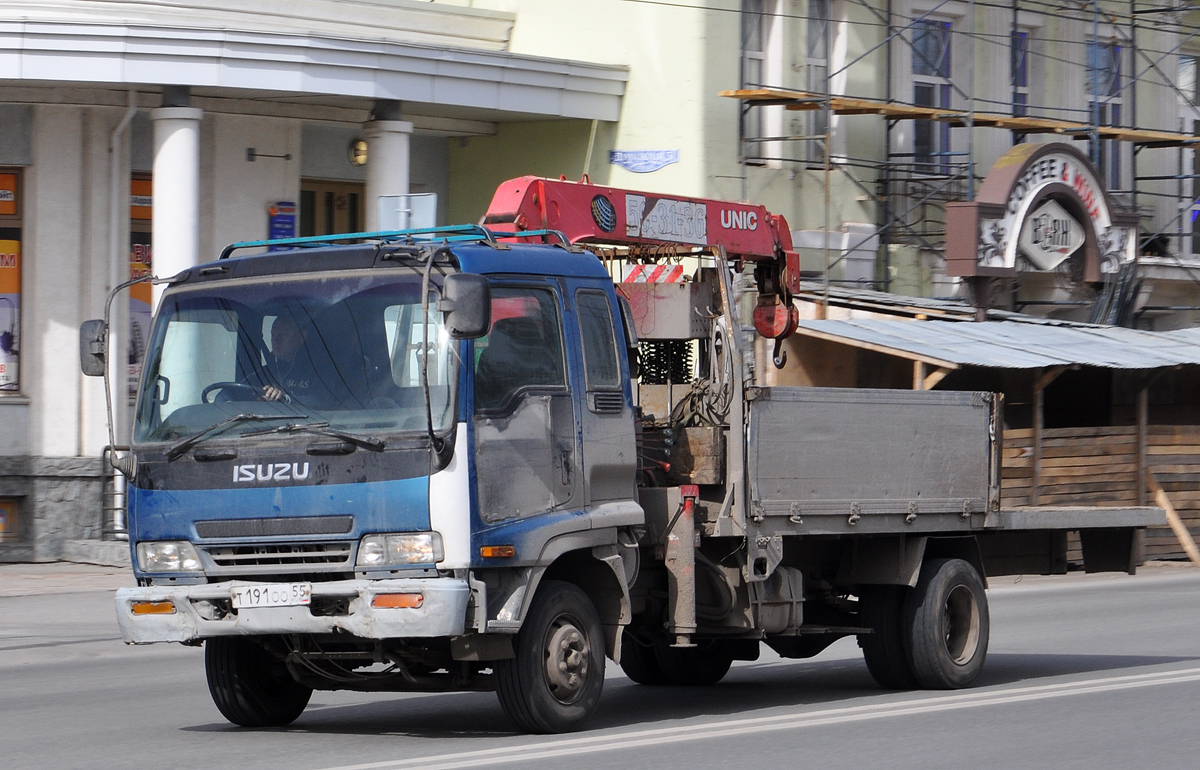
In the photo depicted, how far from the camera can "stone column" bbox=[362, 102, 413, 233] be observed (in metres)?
20.2

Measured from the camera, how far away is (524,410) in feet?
27.3

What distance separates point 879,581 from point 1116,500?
13.2 m

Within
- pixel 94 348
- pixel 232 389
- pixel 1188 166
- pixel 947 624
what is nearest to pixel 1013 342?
pixel 1188 166

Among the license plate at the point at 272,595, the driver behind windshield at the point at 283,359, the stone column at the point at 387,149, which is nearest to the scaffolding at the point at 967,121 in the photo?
the stone column at the point at 387,149

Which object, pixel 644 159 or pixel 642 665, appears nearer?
pixel 642 665

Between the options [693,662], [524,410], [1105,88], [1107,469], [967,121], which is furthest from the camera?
[1105,88]

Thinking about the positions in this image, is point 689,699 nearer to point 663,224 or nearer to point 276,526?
point 663,224

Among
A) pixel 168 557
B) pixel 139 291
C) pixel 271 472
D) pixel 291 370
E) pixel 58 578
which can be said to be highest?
pixel 139 291

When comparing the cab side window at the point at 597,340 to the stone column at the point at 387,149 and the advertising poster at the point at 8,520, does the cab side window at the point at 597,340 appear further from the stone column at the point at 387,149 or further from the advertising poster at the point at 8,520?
the advertising poster at the point at 8,520

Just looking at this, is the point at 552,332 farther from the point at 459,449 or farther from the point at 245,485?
the point at 245,485

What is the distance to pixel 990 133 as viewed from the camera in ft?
84.6

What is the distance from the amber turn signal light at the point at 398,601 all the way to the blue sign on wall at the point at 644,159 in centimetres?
1450

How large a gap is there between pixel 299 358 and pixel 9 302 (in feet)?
40.3

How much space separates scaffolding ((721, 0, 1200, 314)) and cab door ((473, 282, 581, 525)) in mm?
13257
